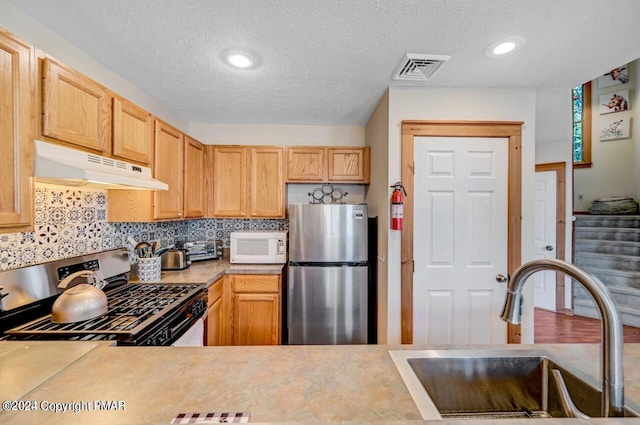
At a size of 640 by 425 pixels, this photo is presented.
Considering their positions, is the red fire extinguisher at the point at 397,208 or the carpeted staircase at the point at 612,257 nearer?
the red fire extinguisher at the point at 397,208

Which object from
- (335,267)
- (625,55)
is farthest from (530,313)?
(625,55)

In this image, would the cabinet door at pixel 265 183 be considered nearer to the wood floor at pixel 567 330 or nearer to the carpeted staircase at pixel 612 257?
the wood floor at pixel 567 330

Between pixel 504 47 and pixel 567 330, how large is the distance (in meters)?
3.40

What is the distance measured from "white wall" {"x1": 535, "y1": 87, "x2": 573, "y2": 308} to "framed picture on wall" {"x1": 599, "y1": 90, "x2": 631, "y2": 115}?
2284 mm

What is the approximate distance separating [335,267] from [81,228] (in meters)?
1.92

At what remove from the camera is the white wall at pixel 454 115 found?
2133 mm

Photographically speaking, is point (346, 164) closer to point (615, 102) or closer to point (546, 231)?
point (546, 231)

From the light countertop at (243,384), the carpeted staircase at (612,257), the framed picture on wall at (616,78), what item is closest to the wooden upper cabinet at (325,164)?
the light countertop at (243,384)

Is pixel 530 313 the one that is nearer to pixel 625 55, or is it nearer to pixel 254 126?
pixel 625 55

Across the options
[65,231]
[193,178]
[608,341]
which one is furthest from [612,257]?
[65,231]

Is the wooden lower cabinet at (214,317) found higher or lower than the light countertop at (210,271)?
lower

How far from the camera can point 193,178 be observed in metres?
2.65

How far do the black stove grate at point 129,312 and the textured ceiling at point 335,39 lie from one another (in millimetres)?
1570

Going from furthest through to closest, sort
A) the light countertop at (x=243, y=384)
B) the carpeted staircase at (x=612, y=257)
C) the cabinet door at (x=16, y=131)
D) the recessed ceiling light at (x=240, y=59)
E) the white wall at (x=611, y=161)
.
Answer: the white wall at (x=611, y=161), the carpeted staircase at (x=612, y=257), the recessed ceiling light at (x=240, y=59), the cabinet door at (x=16, y=131), the light countertop at (x=243, y=384)
